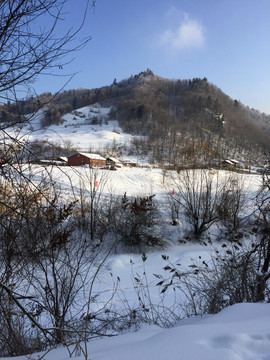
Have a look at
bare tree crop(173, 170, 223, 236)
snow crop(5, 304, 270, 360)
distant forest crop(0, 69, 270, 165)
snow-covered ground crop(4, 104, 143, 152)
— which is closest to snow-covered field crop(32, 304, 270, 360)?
snow crop(5, 304, 270, 360)

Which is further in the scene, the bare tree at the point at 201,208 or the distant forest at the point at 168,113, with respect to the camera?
the distant forest at the point at 168,113

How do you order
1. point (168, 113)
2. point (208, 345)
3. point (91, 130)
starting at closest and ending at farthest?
point (208, 345) < point (91, 130) < point (168, 113)

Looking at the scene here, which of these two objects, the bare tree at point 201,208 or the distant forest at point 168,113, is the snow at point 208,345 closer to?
the distant forest at point 168,113

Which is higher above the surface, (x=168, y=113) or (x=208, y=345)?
(x=168, y=113)

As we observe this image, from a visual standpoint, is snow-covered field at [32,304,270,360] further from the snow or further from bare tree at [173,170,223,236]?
bare tree at [173,170,223,236]

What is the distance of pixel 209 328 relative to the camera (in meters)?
1.42

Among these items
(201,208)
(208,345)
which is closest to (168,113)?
(201,208)

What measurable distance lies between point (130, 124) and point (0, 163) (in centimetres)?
9187

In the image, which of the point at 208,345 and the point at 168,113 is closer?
the point at 208,345

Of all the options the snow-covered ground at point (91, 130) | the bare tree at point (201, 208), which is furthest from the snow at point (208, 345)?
the snow-covered ground at point (91, 130)

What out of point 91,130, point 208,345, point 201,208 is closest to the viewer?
point 208,345

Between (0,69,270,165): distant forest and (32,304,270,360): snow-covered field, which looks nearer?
(32,304,270,360): snow-covered field

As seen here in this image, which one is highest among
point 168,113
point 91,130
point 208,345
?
point 168,113

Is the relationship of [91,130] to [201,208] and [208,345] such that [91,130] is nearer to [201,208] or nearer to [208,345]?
[201,208]
